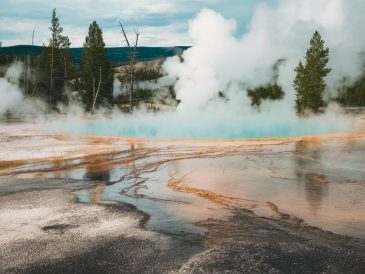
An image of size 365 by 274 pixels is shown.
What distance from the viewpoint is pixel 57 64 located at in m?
43.4

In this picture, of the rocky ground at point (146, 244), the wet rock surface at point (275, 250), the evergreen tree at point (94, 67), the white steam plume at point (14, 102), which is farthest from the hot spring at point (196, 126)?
the wet rock surface at point (275, 250)

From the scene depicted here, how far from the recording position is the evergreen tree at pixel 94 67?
39875 mm

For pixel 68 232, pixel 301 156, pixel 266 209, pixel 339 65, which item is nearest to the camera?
pixel 68 232

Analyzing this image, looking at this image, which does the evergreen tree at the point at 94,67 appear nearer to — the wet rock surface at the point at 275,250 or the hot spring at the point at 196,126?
the hot spring at the point at 196,126

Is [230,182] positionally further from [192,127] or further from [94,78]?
[94,78]

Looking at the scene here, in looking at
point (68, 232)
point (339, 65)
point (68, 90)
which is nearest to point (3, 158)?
point (68, 232)

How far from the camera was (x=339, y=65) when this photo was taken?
72188 mm

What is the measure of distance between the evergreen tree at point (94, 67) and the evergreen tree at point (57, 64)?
2.61m

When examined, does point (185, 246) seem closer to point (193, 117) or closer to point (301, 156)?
point (301, 156)

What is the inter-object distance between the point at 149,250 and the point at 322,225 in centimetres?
255

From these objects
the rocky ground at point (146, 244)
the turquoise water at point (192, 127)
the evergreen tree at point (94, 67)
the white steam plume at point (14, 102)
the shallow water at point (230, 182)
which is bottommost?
the rocky ground at point (146, 244)

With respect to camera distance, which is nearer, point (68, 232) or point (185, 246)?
point (185, 246)

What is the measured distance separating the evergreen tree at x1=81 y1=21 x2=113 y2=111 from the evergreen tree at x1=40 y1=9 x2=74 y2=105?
261 centimetres

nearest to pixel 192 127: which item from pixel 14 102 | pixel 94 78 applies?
pixel 94 78
